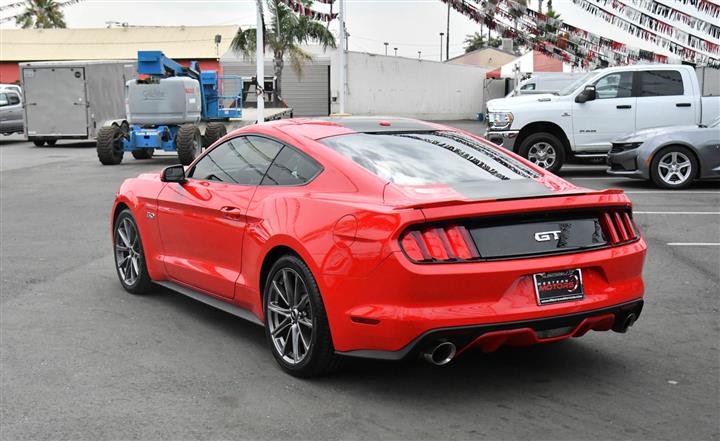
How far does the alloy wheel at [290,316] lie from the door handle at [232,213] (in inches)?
23.8

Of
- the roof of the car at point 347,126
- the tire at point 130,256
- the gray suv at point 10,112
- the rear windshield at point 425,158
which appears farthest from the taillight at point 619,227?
the gray suv at point 10,112

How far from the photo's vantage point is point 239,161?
239 inches

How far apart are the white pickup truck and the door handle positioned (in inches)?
439

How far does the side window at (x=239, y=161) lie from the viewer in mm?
5785

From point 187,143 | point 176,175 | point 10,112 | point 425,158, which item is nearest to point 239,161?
point 176,175

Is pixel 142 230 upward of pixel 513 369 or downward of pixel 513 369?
upward

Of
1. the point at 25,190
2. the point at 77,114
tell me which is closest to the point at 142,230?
the point at 25,190

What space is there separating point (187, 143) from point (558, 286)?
1641 cm

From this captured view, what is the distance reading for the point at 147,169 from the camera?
20094 mm

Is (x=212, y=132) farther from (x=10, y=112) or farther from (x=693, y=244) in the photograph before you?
(x=693, y=244)

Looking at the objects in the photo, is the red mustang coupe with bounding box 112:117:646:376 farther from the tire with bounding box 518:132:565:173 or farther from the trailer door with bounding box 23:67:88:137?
the trailer door with bounding box 23:67:88:137

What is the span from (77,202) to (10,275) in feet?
19.1

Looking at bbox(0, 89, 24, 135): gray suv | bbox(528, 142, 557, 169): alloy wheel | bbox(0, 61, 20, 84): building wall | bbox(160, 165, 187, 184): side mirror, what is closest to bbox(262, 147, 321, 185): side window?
bbox(160, 165, 187, 184): side mirror

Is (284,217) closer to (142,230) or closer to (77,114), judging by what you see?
(142,230)
